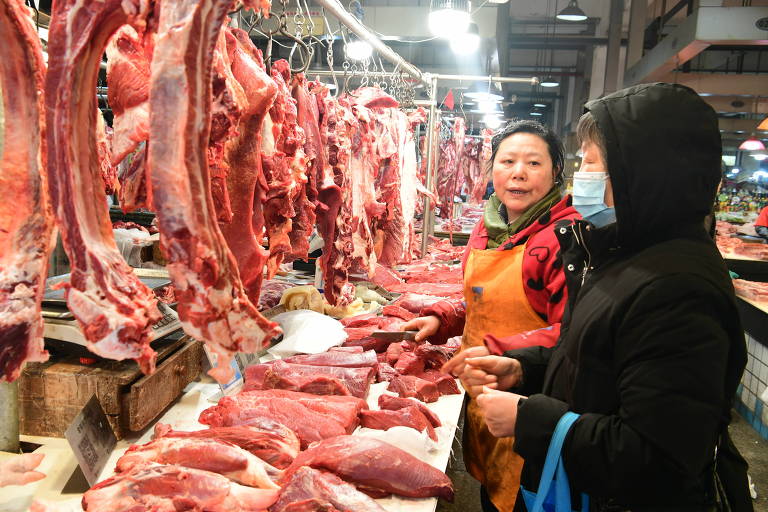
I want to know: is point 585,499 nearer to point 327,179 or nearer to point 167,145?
point 167,145

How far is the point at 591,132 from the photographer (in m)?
1.94

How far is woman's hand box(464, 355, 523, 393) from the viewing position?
97.9 inches

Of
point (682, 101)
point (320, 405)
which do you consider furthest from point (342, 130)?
point (682, 101)

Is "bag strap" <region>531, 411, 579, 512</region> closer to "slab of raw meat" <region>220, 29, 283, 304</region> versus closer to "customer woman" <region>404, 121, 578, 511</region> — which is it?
"customer woman" <region>404, 121, 578, 511</region>

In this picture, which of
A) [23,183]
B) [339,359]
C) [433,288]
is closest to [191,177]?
[23,183]

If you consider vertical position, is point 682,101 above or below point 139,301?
above

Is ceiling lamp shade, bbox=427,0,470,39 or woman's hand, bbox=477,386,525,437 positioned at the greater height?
ceiling lamp shade, bbox=427,0,470,39

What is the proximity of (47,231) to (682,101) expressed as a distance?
64.7 inches

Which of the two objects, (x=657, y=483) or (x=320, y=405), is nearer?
(x=657, y=483)

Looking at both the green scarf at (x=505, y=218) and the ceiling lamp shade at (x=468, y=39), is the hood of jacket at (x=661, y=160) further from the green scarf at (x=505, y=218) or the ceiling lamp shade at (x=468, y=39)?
the ceiling lamp shade at (x=468, y=39)

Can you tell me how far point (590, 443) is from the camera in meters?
1.77

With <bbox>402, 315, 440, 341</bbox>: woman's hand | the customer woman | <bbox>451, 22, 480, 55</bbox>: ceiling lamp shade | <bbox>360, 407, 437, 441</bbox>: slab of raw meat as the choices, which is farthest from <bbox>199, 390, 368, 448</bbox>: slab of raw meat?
<bbox>451, 22, 480, 55</bbox>: ceiling lamp shade

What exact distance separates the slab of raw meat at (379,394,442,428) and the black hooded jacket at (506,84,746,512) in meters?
1.03

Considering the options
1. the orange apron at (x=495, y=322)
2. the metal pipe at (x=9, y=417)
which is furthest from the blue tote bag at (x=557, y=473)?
the metal pipe at (x=9, y=417)
